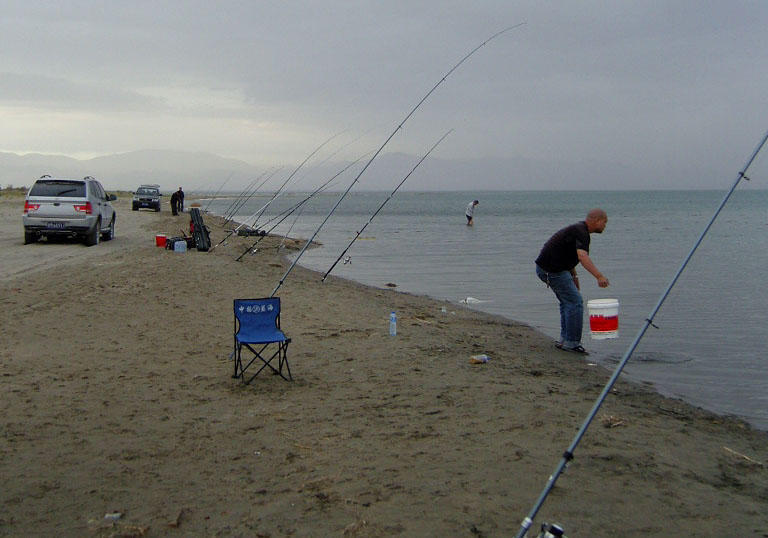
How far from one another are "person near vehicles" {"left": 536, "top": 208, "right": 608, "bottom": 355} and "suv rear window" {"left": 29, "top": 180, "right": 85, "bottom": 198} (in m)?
12.3

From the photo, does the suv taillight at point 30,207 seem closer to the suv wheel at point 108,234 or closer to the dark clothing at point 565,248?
the suv wheel at point 108,234

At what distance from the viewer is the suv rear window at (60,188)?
53.2ft

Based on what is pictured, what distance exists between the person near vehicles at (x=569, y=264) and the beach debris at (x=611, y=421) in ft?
8.56

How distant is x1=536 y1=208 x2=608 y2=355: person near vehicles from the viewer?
7.73 meters

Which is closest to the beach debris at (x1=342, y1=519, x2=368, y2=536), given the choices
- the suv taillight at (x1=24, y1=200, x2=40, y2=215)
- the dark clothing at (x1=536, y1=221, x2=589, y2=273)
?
the dark clothing at (x1=536, y1=221, x2=589, y2=273)

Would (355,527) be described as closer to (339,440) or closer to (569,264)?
(339,440)

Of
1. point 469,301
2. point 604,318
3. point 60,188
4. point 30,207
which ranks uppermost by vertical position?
point 60,188

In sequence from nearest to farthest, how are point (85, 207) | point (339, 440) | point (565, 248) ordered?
point (339, 440) → point (565, 248) → point (85, 207)

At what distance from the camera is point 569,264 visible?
7906mm

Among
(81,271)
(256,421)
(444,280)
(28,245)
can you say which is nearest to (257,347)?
(256,421)

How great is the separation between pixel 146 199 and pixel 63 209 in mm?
25669

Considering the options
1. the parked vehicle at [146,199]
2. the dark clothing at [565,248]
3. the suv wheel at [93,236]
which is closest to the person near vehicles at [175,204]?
the parked vehicle at [146,199]

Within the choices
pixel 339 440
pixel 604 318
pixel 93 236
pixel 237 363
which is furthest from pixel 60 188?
pixel 339 440

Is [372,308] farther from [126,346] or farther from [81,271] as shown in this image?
[81,271]
